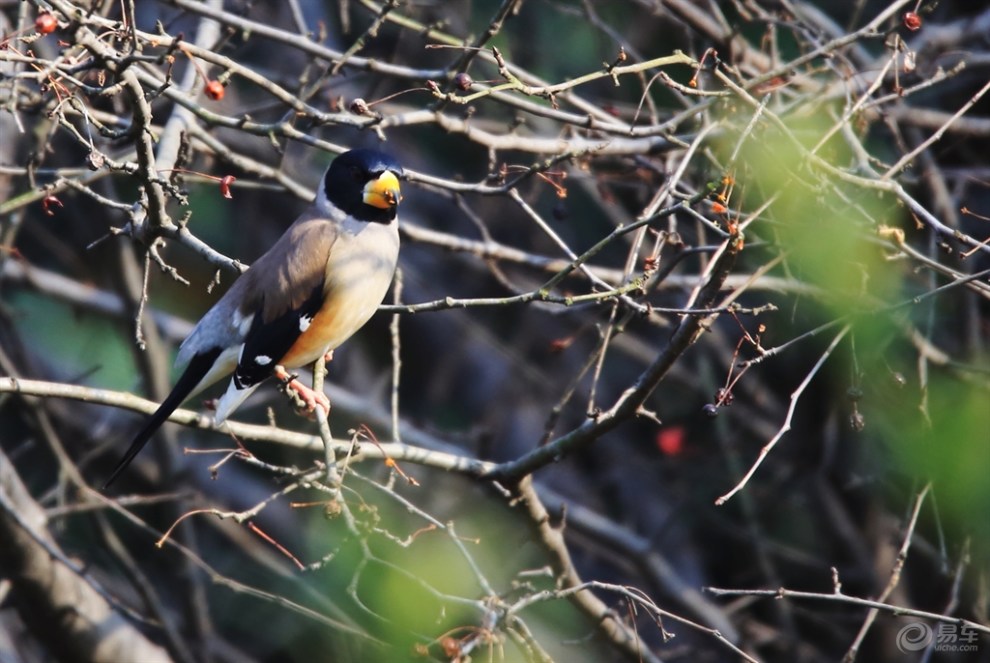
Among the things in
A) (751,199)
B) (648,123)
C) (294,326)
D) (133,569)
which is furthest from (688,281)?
(133,569)

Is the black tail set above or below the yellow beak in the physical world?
below

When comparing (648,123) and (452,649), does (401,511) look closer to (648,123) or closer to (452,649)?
(648,123)

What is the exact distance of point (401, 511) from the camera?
6.45 metres

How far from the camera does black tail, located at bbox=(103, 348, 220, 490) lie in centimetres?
341

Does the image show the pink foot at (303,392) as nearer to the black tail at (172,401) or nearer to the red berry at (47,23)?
the black tail at (172,401)

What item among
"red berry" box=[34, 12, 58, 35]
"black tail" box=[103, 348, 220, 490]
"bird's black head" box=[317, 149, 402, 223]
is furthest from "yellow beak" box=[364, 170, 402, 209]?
"red berry" box=[34, 12, 58, 35]

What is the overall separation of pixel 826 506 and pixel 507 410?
206cm

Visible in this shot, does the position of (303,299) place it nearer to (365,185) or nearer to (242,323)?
(242,323)

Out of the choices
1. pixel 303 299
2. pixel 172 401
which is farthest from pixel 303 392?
pixel 172 401
